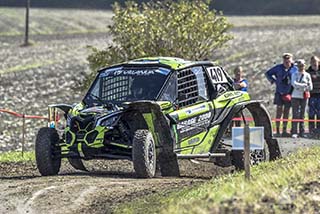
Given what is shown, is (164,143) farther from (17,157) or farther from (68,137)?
(17,157)

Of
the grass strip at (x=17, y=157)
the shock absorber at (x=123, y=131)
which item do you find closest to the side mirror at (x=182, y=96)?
the shock absorber at (x=123, y=131)

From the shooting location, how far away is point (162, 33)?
24781 millimetres

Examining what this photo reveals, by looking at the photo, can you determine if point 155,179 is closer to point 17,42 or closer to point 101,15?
point 17,42

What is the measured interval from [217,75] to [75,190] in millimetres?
4812

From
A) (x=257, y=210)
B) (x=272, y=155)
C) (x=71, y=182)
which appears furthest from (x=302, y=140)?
(x=257, y=210)

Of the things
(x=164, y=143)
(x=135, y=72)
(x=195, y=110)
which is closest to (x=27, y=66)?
(x=135, y=72)

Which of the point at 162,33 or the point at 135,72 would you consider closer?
the point at 135,72

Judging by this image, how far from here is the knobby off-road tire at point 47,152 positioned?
590 inches

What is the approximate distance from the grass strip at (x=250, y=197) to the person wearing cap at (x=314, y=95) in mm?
10537

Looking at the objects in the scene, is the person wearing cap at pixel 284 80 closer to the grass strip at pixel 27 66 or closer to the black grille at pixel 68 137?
the black grille at pixel 68 137

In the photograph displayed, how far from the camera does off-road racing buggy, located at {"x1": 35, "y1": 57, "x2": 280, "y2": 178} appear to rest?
576 inches

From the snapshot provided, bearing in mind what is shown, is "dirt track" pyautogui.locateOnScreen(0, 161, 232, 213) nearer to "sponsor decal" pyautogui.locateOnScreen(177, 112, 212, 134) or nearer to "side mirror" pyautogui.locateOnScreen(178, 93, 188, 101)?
"sponsor decal" pyautogui.locateOnScreen(177, 112, 212, 134)

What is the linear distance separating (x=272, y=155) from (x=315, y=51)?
104 feet

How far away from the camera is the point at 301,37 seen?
61375 millimetres
